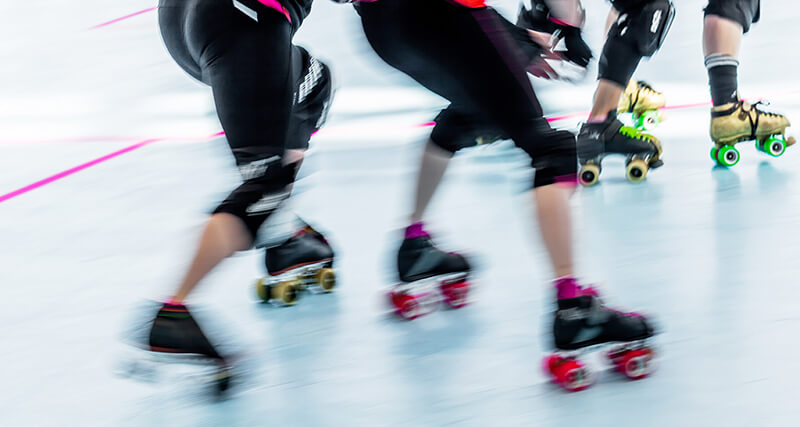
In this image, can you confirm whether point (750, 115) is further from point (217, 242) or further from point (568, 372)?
point (217, 242)

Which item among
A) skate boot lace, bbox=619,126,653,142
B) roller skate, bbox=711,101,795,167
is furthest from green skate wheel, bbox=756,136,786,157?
skate boot lace, bbox=619,126,653,142

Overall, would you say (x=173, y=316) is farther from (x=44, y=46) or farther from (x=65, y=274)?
(x=44, y=46)

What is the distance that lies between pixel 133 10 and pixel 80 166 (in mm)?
4286

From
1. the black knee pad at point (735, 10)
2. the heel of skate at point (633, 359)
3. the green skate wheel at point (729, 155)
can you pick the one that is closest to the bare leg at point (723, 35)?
the black knee pad at point (735, 10)

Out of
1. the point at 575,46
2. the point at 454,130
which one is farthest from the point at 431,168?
the point at 575,46

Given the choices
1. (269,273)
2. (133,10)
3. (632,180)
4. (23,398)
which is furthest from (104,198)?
(133,10)

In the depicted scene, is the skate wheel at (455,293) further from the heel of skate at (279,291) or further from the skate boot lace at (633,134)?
the skate boot lace at (633,134)

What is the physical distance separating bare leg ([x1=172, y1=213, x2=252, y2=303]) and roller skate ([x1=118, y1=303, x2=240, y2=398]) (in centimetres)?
9

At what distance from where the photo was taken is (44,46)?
252 inches

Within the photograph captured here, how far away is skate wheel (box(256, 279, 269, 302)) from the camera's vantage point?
7.94 feet

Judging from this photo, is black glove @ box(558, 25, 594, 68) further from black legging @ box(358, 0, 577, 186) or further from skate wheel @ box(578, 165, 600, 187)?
skate wheel @ box(578, 165, 600, 187)

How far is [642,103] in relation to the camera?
3.59 m

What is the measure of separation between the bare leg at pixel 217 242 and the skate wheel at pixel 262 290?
0.61m

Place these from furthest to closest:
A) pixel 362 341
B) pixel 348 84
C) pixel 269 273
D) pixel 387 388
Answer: pixel 348 84, pixel 269 273, pixel 362 341, pixel 387 388
